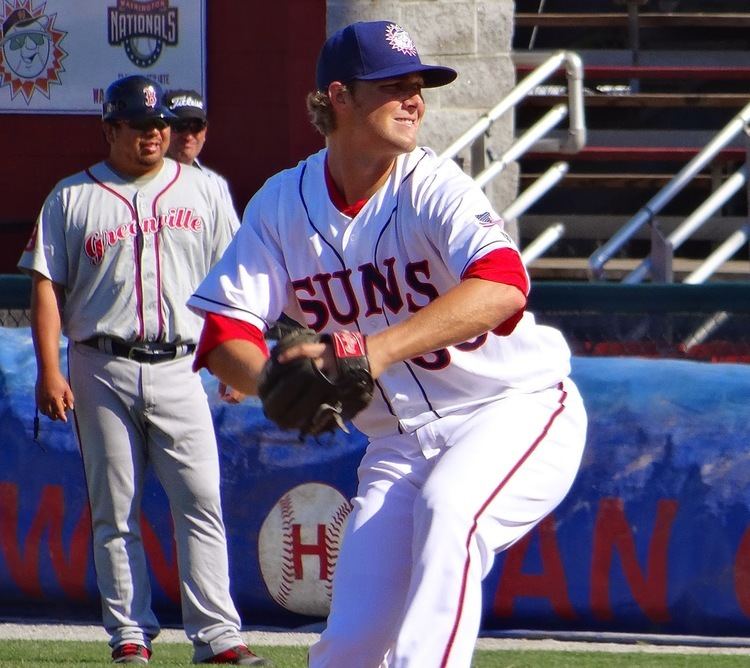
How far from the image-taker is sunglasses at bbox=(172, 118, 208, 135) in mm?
6422

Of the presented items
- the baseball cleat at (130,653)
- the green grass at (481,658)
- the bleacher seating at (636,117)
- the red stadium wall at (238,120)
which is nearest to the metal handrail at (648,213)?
the bleacher seating at (636,117)

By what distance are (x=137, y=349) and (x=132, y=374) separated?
0.09 m

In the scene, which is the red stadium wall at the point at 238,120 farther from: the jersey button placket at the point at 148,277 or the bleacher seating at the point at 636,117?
the jersey button placket at the point at 148,277

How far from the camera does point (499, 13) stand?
30.2 ft

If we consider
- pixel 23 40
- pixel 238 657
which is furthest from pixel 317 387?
pixel 23 40

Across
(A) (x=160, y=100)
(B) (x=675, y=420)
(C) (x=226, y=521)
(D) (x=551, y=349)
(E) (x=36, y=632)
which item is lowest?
(E) (x=36, y=632)

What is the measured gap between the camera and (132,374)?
17.2 feet

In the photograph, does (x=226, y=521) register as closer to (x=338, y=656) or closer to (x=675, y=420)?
(x=675, y=420)

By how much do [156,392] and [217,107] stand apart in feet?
16.6

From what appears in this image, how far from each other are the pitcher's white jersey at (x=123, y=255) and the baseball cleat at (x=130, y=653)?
42.2 inches

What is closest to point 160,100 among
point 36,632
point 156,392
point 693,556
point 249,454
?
point 156,392

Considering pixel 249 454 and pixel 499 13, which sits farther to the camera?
pixel 499 13

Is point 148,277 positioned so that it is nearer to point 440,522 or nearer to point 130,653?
point 130,653

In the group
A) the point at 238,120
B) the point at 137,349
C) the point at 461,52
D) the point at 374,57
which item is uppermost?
the point at 374,57
